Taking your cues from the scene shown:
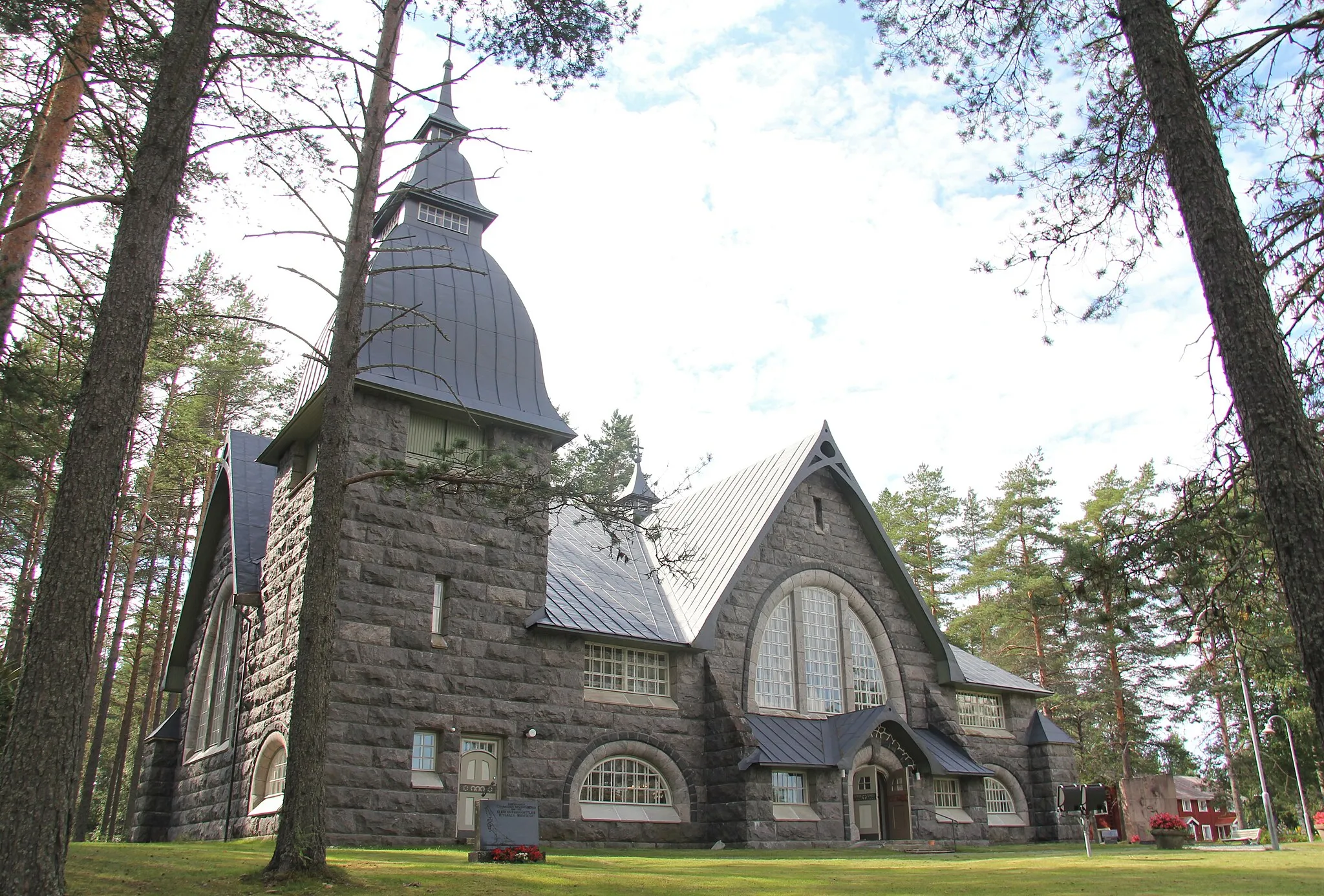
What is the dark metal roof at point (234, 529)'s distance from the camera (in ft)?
63.5

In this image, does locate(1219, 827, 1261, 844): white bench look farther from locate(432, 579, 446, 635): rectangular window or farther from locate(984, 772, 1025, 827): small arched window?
locate(432, 579, 446, 635): rectangular window

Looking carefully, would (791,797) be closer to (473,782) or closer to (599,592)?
(599,592)

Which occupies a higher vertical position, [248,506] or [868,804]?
[248,506]

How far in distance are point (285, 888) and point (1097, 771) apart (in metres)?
43.3

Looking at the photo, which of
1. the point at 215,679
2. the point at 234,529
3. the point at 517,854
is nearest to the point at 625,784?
the point at 517,854

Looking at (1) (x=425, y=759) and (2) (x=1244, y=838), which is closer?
(1) (x=425, y=759)

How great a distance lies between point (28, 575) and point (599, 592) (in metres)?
13.9

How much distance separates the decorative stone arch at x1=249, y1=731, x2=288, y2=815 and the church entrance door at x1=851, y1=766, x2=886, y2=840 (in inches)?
462

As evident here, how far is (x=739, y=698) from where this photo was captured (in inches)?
793

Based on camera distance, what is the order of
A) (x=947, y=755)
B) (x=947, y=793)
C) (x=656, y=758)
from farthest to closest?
(x=947, y=793), (x=947, y=755), (x=656, y=758)

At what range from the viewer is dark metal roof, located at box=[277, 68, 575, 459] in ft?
56.7

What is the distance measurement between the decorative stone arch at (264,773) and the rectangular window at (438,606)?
9.64 ft

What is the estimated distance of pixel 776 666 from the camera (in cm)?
2131

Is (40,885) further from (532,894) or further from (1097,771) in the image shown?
(1097,771)
